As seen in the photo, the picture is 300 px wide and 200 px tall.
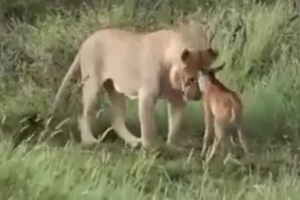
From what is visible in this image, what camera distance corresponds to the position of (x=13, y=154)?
2.33 meters

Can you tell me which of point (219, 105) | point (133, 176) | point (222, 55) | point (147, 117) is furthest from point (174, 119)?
point (222, 55)

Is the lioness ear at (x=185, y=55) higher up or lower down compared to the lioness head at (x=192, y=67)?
higher up

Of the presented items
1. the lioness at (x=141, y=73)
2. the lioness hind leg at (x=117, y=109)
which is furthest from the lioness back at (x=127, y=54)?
the lioness hind leg at (x=117, y=109)

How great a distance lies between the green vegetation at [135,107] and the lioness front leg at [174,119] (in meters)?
0.07

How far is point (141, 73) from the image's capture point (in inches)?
99.9

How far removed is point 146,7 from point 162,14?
9 cm

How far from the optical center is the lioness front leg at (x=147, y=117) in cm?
251

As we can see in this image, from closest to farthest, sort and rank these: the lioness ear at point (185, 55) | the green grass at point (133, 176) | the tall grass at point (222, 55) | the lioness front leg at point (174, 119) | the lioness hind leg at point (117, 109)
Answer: the green grass at point (133, 176) → the lioness ear at point (185, 55) → the lioness front leg at point (174, 119) → the lioness hind leg at point (117, 109) → the tall grass at point (222, 55)

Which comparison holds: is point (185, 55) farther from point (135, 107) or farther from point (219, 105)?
point (135, 107)

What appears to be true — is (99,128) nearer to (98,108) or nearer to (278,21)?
(98,108)

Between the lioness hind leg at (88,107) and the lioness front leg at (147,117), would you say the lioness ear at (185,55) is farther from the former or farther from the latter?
the lioness hind leg at (88,107)

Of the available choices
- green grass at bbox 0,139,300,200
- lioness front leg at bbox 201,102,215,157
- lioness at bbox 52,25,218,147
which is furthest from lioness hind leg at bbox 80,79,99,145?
lioness front leg at bbox 201,102,215,157

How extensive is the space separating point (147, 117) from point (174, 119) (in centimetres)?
15

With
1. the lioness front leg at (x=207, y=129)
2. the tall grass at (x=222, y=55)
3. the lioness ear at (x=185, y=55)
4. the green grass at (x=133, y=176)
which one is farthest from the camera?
the tall grass at (x=222, y=55)
